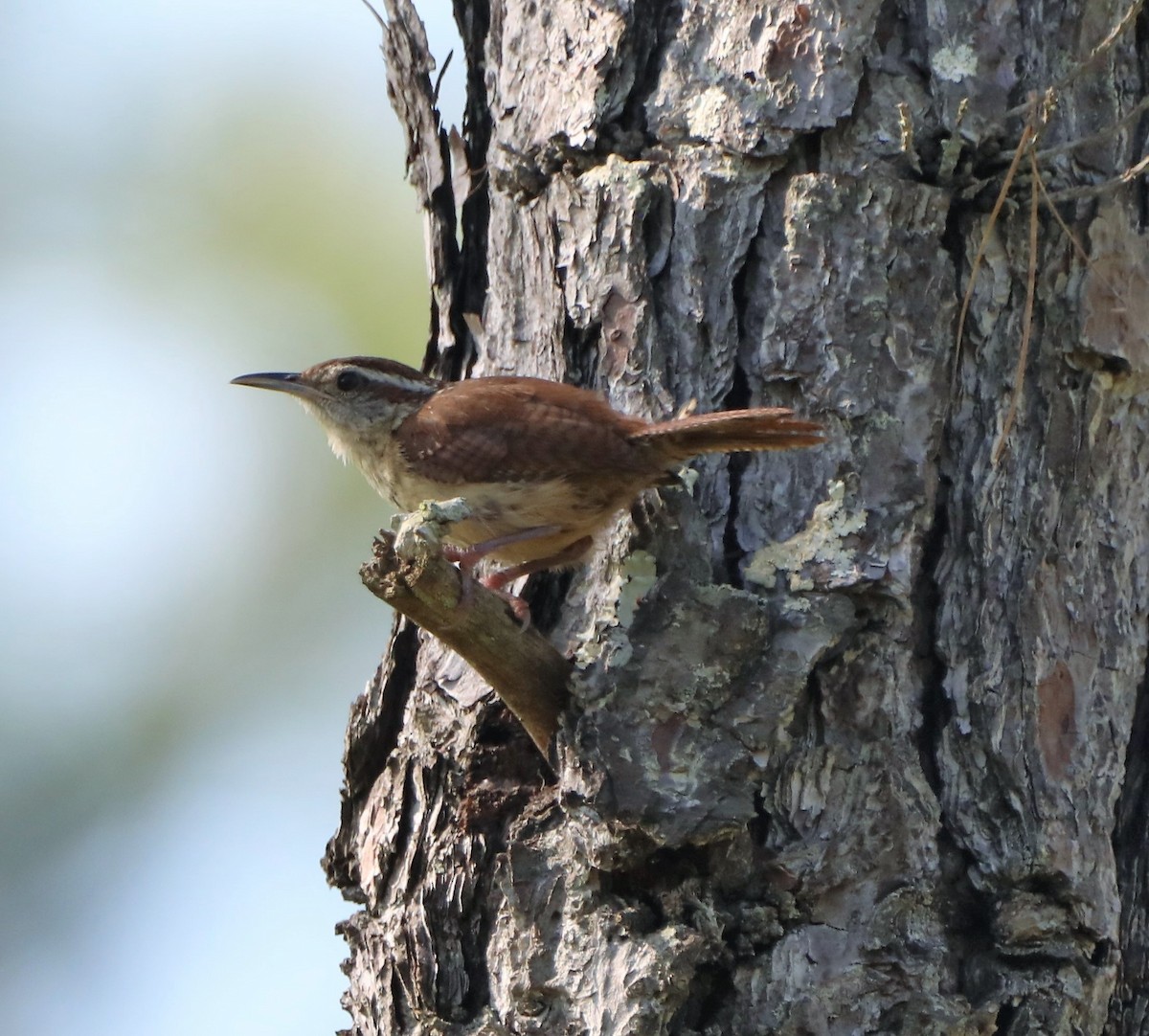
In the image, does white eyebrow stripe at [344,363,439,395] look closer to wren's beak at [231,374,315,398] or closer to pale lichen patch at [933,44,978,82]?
wren's beak at [231,374,315,398]

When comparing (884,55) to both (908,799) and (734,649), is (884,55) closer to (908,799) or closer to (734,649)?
(734,649)

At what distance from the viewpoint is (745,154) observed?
9.89 ft

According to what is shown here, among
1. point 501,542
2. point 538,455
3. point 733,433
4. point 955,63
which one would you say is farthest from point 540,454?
point 955,63

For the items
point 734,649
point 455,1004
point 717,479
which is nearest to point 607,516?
point 717,479

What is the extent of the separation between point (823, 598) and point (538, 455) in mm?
721

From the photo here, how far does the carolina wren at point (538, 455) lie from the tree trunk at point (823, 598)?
4.9 inches

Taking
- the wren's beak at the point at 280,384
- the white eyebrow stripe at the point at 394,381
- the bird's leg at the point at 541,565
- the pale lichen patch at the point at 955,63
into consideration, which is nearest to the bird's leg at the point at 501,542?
the bird's leg at the point at 541,565

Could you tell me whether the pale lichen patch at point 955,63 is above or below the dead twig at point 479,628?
above

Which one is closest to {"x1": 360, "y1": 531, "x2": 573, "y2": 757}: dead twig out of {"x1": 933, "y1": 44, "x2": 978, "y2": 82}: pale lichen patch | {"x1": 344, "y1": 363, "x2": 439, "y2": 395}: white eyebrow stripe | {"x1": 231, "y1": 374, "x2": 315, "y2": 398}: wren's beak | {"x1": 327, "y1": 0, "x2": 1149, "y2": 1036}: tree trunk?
{"x1": 327, "y1": 0, "x2": 1149, "y2": 1036}: tree trunk

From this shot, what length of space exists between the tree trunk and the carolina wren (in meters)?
0.13

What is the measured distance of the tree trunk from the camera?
8.64ft

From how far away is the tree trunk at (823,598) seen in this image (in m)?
2.63

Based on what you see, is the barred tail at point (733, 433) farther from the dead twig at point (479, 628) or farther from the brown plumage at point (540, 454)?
the dead twig at point (479, 628)

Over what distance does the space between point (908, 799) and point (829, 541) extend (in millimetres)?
531
